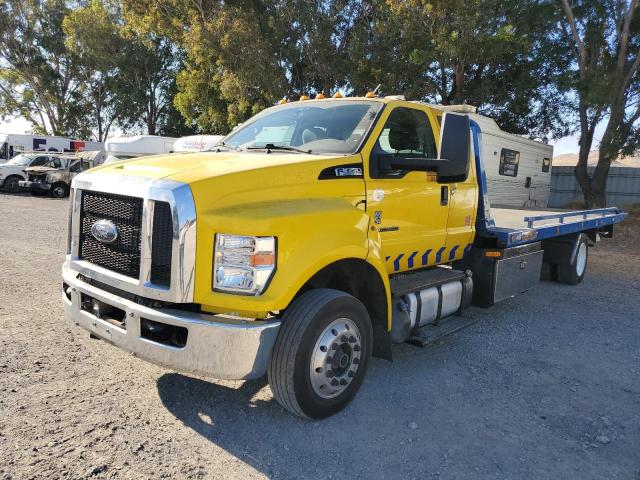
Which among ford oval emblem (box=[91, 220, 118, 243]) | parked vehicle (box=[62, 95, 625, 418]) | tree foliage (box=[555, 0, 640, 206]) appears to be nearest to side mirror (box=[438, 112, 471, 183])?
parked vehicle (box=[62, 95, 625, 418])

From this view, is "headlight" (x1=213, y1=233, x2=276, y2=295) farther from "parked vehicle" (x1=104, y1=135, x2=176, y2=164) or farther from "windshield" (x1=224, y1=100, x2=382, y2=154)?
"parked vehicle" (x1=104, y1=135, x2=176, y2=164)

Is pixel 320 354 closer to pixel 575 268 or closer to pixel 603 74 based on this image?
pixel 575 268

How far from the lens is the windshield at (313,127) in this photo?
4.05 m

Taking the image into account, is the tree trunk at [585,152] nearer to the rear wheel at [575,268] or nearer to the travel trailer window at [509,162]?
the travel trailer window at [509,162]

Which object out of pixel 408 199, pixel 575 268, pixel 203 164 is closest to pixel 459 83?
pixel 575 268

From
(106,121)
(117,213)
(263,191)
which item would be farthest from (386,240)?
(106,121)

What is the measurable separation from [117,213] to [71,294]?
81 cm

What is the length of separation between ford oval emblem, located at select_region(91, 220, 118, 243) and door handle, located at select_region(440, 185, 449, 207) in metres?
2.89

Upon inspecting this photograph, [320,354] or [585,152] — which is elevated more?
[585,152]

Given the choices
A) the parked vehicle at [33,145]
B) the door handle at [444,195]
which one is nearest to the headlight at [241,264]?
the door handle at [444,195]

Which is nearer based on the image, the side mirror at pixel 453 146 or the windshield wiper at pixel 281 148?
the windshield wiper at pixel 281 148

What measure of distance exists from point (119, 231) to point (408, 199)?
2318 millimetres

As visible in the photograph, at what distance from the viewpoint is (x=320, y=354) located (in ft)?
11.0

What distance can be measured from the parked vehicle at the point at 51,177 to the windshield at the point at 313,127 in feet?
67.0
